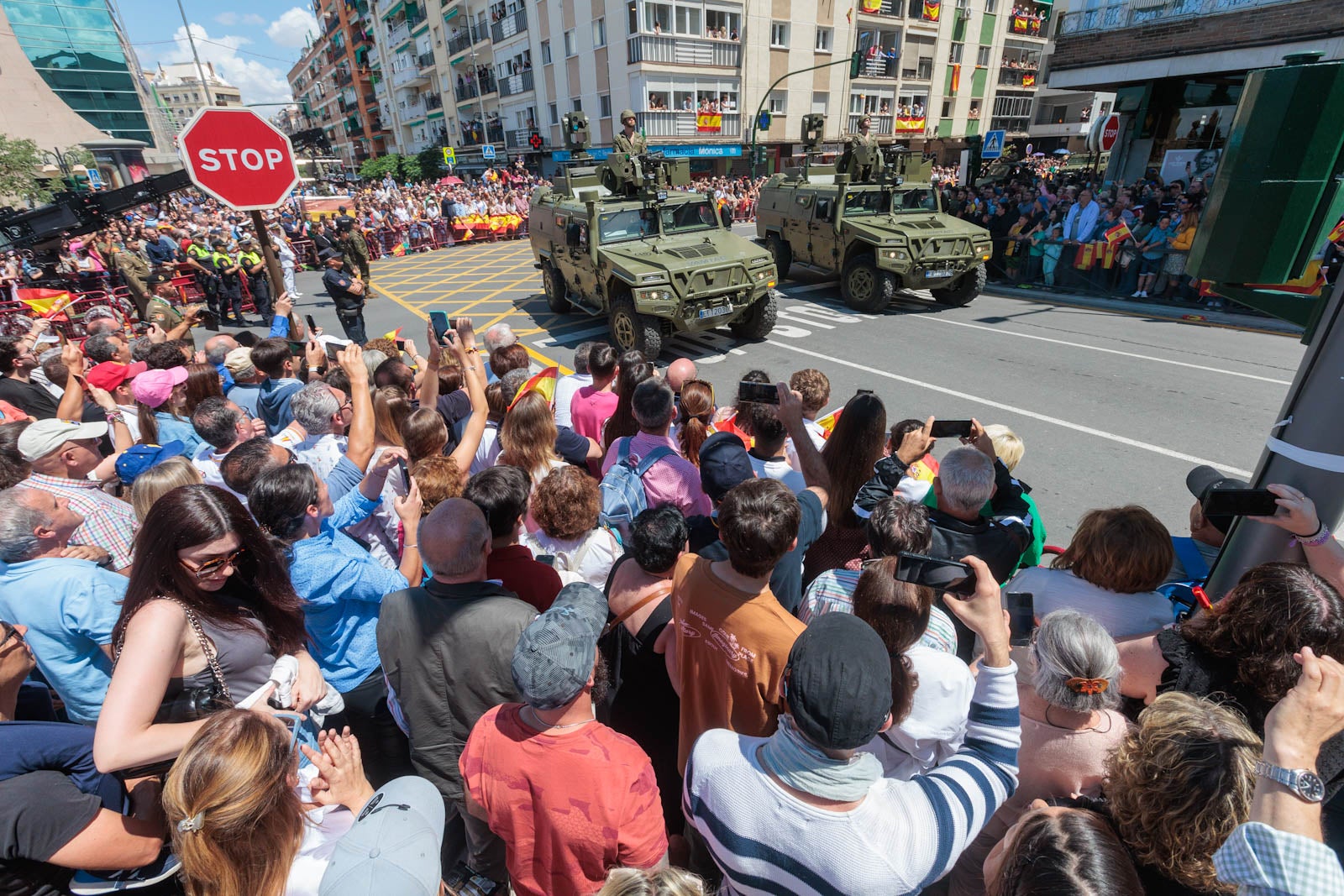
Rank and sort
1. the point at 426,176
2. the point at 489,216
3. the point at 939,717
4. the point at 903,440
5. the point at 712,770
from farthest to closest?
the point at 426,176 → the point at 489,216 → the point at 903,440 → the point at 939,717 → the point at 712,770

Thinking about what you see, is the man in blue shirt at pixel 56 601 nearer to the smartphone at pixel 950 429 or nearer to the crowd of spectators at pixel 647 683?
the crowd of spectators at pixel 647 683

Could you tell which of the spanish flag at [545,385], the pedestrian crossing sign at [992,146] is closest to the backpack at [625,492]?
the spanish flag at [545,385]

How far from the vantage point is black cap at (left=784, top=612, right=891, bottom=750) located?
4.08 ft

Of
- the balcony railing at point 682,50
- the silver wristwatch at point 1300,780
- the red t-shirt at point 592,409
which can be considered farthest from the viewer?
the balcony railing at point 682,50

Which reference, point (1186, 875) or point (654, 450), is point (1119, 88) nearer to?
point (654, 450)

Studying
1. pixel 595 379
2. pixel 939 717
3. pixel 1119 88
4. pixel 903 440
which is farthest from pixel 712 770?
pixel 1119 88

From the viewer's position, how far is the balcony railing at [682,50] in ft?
88.2

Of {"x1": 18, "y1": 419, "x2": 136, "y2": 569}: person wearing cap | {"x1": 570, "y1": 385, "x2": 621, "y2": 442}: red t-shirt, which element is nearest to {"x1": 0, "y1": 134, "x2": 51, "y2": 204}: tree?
{"x1": 18, "y1": 419, "x2": 136, "y2": 569}: person wearing cap

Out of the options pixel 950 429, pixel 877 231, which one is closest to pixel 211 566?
pixel 950 429

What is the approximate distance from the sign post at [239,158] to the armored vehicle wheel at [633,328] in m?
4.63

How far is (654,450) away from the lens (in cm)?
321

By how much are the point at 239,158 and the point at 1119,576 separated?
467 centimetres

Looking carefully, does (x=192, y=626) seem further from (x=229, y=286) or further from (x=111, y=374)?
(x=229, y=286)

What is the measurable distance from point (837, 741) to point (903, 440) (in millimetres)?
2149
